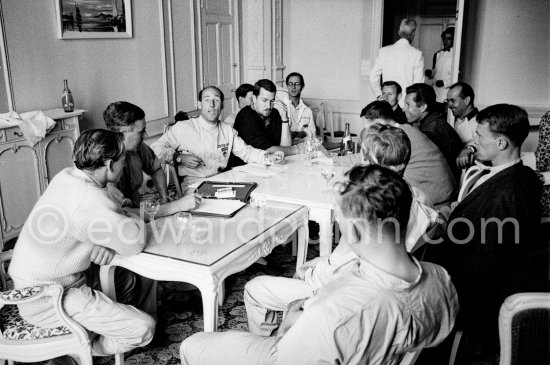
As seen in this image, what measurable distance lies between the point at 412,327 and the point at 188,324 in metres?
1.67

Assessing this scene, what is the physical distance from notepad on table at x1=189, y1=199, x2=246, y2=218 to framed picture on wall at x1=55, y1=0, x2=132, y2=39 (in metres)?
2.52

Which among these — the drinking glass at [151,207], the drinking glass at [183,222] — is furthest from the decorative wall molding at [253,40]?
the drinking glass at [151,207]

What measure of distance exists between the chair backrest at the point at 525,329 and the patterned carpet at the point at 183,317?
1.57 meters

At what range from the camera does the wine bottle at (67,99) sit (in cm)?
411

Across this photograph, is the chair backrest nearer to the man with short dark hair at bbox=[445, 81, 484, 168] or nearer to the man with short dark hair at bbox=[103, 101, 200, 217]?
the man with short dark hair at bbox=[103, 101, 200, 217]

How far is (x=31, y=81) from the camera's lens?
13.1ft

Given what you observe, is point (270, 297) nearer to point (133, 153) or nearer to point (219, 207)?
point (219, 207)

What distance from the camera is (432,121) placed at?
389 centimetres

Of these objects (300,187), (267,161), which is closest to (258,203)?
(300,187)

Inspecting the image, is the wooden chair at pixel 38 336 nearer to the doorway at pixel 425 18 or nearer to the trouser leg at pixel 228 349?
the trouser leg at pixel 228 349

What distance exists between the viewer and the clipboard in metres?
2.75

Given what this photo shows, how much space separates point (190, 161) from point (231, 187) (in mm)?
656

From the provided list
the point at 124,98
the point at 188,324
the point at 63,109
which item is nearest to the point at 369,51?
the point at 124,98

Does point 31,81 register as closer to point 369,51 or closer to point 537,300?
point 537,300
